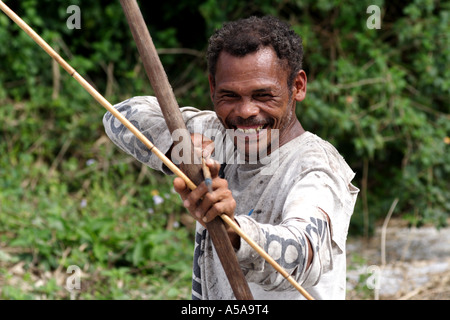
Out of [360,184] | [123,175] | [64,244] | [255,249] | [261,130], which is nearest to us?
[255,249]

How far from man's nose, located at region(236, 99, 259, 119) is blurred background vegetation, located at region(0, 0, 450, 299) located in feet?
7.13

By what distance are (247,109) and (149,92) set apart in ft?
13.3

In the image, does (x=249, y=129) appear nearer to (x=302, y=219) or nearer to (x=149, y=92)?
(x=302, y=219)

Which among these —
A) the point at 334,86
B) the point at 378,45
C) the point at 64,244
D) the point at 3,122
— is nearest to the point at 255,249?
the point at 64,244

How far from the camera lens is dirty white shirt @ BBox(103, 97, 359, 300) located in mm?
1616

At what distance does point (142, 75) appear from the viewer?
6152mm

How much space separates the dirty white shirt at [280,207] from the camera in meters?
1.62

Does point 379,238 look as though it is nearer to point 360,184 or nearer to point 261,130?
point 360,184

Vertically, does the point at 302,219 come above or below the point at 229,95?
below

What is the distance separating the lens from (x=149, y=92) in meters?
5.91

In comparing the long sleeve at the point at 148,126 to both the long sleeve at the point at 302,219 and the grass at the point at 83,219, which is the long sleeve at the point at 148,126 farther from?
the grass at the point at 83,219

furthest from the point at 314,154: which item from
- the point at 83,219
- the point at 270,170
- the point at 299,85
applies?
→ the point at 83,219

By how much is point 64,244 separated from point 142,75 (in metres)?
2.34

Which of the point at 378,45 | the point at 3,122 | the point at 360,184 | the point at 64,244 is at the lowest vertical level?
the point at 64,244
